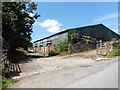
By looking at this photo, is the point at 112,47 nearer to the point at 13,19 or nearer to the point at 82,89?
the point at 13,19

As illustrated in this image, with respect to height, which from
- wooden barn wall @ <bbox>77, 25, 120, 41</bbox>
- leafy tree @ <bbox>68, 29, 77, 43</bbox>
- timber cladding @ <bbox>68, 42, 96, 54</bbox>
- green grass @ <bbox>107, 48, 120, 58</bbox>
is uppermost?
wooden barn wall @ <bbox>77, 25, 120, 41</bbox>

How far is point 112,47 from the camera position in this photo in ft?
85.1

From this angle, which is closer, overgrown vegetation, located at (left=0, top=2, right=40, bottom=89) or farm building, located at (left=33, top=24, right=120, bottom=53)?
overgrown vegetation, located at (left=0, top=2, right=40, bottom=89)

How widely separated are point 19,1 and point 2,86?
906 inches

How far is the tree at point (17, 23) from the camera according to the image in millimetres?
27938

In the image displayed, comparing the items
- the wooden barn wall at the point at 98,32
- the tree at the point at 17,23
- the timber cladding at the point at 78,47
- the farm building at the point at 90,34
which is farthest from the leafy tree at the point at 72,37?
the tree at the point at 17,23

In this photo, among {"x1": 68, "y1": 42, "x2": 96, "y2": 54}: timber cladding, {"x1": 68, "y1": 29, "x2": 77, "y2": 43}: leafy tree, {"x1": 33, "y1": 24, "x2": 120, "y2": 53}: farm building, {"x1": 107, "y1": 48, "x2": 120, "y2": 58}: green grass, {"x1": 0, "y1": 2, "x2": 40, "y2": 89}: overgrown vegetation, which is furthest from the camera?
{"x1": 33, "y1": 24, "x2": 120, "y2": 53}: farm building

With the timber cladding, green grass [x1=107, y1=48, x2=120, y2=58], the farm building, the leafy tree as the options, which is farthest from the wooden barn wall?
green grass [x1=107, y1=48, x2=120, y2=58]

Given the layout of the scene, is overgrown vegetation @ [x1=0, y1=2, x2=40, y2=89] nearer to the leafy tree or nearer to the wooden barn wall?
the leafy tree

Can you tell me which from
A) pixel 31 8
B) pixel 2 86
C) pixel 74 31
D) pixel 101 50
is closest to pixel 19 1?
pixel 31 8

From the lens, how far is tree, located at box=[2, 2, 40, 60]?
91.7ft

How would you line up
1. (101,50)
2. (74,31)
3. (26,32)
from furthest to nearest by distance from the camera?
(74,31) → (26,32) → (101,50)

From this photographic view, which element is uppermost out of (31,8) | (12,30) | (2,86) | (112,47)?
(31,8)

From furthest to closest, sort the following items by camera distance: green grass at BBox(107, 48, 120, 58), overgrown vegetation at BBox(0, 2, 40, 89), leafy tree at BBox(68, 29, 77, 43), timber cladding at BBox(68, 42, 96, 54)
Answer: leafy tree at BBox(68, 29, 77, 43) < timber cladding at BBox(68, 42, 96, 54) < overgrown vegetation at BBox(0, 2, 40, 89) < green grass at BBox(107, 48, 120, 58)
